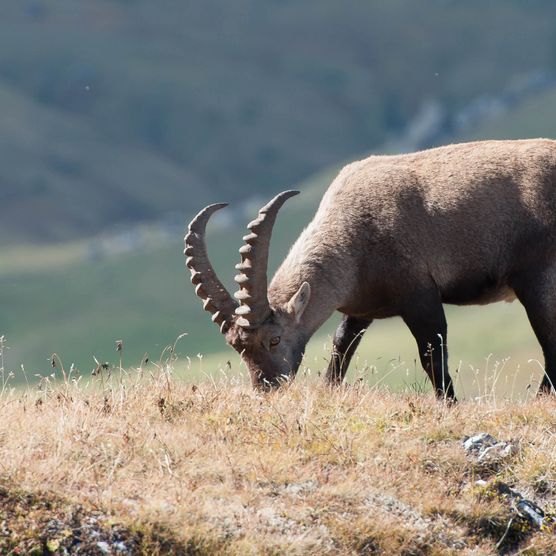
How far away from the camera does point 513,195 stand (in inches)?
606

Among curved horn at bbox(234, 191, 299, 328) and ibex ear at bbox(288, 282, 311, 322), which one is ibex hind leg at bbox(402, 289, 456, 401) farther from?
curved horn at bbox(234, 191, 299, 328)

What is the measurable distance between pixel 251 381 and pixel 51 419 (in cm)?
371

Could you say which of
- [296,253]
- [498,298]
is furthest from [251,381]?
[498,298]

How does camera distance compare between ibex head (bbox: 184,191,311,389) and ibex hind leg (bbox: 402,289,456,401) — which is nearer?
ibex head (bbox: 184,191,311,389)

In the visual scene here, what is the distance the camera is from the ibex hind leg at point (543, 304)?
1482 cm

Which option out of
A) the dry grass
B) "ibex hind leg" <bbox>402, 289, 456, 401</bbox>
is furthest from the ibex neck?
the dry grass

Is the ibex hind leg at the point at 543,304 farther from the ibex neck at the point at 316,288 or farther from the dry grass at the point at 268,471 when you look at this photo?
the dry grass at the point at 268,471

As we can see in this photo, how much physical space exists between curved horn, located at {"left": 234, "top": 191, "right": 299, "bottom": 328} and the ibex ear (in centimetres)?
52

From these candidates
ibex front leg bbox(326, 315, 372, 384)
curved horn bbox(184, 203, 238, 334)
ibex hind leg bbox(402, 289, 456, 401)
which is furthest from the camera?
ibex front leg bbox(326, 315, 372, 384)

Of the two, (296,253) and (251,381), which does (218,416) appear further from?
(296,253)

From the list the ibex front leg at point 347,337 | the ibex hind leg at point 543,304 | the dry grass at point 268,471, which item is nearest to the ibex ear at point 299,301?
the ibex front leg at point 347,337

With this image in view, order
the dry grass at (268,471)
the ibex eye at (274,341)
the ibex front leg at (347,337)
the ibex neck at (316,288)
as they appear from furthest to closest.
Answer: the ibex front leg at (347,337) < the ibex neck at (316,288) < the ibex eye at (274,341) < the dry grass at (268,471)

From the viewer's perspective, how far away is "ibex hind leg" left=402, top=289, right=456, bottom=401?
48.6 ft

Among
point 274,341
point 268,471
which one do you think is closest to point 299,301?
point 274,341
